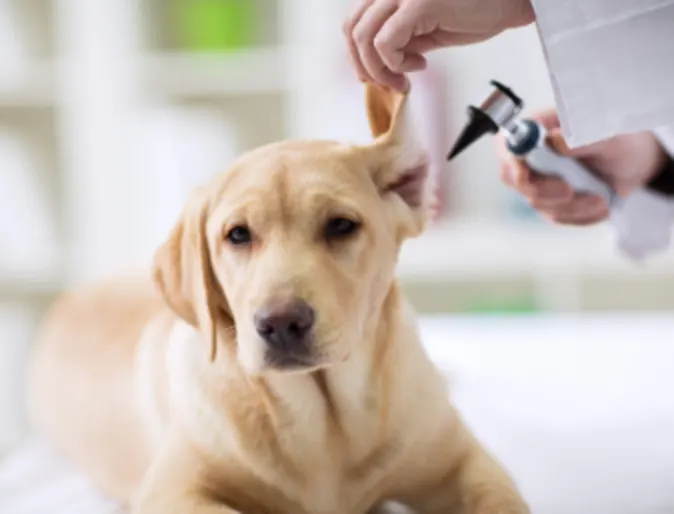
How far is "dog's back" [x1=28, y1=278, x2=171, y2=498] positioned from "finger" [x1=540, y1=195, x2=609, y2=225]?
483 millimetres

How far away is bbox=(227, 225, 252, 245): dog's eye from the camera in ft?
2.85

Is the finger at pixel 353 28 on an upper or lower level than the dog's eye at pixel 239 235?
upper

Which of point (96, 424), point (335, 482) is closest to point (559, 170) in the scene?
point (335, 482)

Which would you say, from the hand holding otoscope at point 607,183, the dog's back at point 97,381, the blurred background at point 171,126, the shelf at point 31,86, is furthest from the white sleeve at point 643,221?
the shelf at point 31,86

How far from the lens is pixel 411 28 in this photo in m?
0.85

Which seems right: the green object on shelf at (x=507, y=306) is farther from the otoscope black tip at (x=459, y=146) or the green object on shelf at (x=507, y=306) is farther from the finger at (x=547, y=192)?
the otoscope black tip at (x=459, y=146)

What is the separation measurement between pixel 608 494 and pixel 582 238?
1446 mm

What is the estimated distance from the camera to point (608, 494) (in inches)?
39.1

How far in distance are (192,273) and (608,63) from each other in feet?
1.30

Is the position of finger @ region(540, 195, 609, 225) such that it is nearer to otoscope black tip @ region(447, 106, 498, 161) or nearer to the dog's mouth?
otoscope black tip @ region(447, 106, 498, 161)

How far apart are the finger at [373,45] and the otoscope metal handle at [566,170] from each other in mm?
218

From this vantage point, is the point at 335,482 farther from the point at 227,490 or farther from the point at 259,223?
the point at 259,223

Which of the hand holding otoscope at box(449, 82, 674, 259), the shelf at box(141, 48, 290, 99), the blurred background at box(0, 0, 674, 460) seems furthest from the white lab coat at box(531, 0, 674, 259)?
the shelf at box(141, 48, 290, 99)

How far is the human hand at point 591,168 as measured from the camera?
117 centimetres
